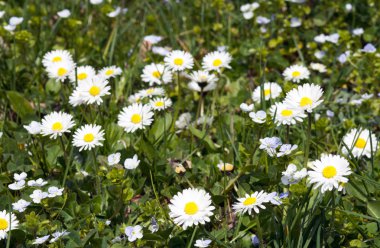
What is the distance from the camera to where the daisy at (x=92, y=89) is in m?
2.57

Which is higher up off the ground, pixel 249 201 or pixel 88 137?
pixel 88 137

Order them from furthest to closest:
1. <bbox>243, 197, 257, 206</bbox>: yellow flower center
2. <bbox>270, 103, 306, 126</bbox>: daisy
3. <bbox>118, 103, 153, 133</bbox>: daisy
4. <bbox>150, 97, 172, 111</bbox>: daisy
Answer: <bbox>150, 97, 172, 111</bbox>: daisy
<bbox>118, 103, 153, 133</bbox>: daisy
<bbox>270, 103, 306, 126</bbox>: daisy
<bbox>243, 197, 257, 206</bbox>: yellow flower center

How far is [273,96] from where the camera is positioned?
9.12ft

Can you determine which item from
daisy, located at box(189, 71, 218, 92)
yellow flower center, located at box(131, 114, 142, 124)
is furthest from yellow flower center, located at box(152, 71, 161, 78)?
yellow flower center, located at box(131, 114, 142, 124)

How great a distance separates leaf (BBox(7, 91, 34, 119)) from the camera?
2960mm

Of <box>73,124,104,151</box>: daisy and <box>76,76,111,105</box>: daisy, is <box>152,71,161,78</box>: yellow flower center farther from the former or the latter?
<box>73,124,104,151</box>: daisy

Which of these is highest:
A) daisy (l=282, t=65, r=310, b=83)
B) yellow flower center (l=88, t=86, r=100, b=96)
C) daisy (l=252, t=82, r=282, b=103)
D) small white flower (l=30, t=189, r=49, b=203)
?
daisy (l=282, t=65, r=310, b=83)

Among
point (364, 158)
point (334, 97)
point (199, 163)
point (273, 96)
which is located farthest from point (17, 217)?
point (334, 97)

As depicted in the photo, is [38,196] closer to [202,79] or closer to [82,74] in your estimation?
[82,74]

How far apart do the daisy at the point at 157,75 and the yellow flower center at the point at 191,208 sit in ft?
3.25

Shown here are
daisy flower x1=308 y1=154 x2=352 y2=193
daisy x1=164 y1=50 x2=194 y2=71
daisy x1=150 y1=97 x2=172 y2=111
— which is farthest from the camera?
daisy x1=164 y1=50 x2=194 y2=71

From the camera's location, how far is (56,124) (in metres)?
2.44

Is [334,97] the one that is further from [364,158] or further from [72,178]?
[72,178]

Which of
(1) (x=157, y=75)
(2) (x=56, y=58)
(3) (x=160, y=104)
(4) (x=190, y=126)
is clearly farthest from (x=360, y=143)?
(2) (x=56, y=58)
